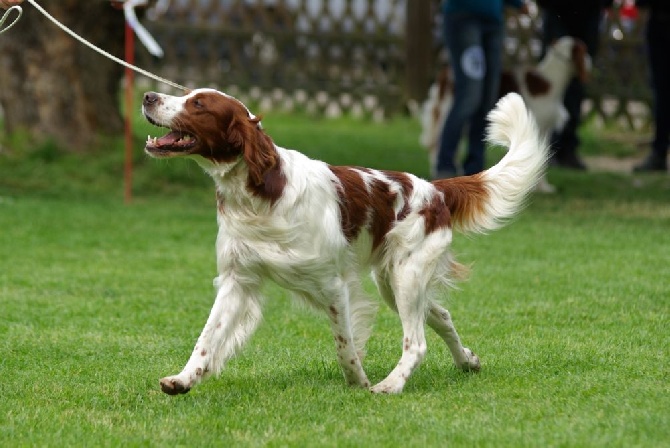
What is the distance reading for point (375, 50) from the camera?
671 inches

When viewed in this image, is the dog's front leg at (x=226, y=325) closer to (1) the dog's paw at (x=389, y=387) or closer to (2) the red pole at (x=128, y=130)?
(1) the dog's paw at (x=389, y=387)

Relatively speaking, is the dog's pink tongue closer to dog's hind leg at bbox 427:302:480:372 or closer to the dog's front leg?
the dog's front leg

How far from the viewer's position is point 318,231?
14.7ft

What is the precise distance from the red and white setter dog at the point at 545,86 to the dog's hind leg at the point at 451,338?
6247 millimetres

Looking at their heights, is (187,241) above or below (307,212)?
below

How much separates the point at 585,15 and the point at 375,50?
5.67 meters

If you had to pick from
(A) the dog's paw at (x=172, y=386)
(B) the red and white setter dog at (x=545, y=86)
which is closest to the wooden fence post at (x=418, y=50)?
(B) the red and white setter dog at (x=545, y=86)

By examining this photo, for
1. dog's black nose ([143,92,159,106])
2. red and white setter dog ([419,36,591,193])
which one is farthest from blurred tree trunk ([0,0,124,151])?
dog's black nose ([143,92,159,106])

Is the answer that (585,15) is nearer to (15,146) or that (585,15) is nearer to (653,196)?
(653,196)

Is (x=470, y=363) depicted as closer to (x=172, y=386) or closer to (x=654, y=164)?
(x=172, y=386)

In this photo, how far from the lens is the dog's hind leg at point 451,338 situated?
4.91m

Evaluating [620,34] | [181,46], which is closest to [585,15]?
[620,34]

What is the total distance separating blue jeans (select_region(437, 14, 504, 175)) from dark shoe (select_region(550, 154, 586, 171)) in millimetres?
2397

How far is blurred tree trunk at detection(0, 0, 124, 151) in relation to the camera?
35.2 ft
